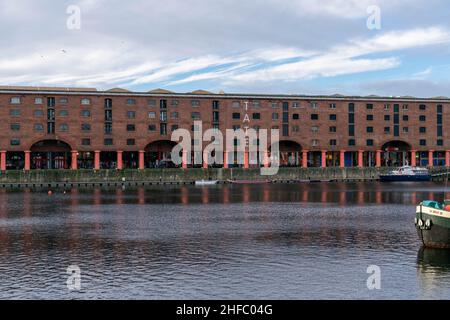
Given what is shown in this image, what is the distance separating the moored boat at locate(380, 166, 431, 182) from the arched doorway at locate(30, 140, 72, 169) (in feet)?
243

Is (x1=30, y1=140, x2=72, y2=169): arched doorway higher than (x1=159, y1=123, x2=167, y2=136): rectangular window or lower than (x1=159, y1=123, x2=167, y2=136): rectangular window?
lower

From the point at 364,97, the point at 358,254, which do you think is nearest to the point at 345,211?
the point at 358,254

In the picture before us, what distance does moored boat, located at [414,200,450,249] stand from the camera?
34.8 meters

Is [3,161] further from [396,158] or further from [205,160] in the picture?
[396,158]

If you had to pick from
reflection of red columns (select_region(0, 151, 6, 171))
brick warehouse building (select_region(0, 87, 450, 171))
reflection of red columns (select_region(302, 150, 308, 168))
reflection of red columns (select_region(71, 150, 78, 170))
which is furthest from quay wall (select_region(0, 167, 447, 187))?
reflection of red columns (select_region(0, 151, 6, 171))

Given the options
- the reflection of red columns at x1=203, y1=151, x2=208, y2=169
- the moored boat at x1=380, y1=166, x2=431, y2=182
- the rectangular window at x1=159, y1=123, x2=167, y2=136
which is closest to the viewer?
the rectangular window at x1=159, y1=123, x2=167, y2=136

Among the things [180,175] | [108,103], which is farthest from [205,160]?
[108,103]

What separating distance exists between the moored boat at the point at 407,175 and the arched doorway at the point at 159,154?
50.9 meters

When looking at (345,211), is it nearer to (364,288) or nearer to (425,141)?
(364,288)

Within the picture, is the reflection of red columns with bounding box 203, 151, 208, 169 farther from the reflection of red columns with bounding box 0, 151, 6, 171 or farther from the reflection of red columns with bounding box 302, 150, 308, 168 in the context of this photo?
the reflection of red columns with bounding box 0, 151, 6, 171

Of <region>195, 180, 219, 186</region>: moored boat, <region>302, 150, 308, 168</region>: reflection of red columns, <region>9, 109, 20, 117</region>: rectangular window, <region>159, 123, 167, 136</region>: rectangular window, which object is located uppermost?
<region>9, 109, 20, 117</region>: rectangular window

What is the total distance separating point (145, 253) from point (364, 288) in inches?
558

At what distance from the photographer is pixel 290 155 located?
510 ft

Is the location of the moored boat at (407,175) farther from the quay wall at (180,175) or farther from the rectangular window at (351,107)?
the rectangular window at (351,107)
